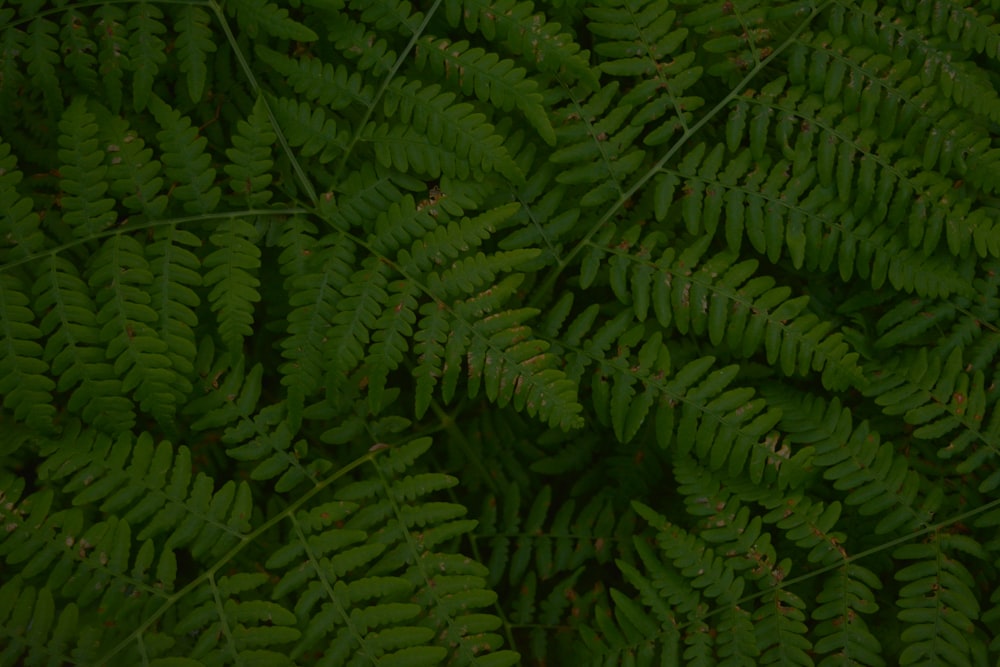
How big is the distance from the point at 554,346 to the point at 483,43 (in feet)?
3.88

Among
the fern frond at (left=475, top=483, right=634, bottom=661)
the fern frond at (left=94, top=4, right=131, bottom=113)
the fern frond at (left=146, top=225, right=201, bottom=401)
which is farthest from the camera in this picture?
the fern frond at (left=475, top=483, right=634, bottom=661)

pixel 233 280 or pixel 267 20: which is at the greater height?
pixel 267 20

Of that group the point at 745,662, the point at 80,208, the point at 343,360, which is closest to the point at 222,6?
the point at 80,208

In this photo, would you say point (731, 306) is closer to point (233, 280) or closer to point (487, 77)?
point (487, 77)

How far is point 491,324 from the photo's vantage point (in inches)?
102

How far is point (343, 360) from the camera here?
2500 mm

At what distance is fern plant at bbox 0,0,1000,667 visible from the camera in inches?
98.7

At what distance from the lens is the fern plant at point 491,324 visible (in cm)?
251

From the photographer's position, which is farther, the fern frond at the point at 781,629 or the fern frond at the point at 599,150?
the fern frond at the point at 599,150

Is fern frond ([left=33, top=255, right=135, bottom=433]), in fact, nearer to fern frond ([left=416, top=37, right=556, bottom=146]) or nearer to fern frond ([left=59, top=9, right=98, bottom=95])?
fern frond ([left=59, top=9, right=98, bottom=95])

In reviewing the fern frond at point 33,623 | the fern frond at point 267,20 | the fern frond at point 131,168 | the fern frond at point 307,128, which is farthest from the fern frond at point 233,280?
the fern frond at point 33,623

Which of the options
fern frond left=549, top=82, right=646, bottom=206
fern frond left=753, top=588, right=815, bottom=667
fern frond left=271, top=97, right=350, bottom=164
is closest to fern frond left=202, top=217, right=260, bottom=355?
fern frond left=271, top=97, right=350, bottom=164

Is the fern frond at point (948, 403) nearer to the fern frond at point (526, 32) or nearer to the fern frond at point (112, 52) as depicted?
the fern frond at point (526, 32)

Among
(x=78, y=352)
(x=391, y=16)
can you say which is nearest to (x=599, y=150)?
(x=391, y=16)
